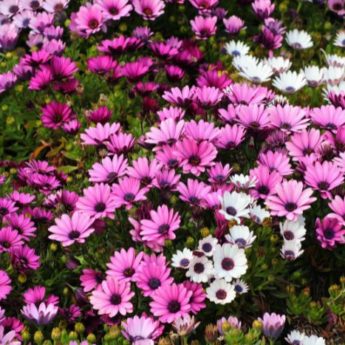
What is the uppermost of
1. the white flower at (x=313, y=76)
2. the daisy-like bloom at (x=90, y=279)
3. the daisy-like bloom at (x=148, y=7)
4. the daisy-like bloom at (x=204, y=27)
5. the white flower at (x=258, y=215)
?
the daisy-like bloom at (x=148, y=7)

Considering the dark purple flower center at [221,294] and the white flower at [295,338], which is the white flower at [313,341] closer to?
the white flower at [295,338]

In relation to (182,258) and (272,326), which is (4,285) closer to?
(182,258)

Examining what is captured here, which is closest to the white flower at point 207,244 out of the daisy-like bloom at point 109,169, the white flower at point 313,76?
the daisy-like bloom at point 109,169

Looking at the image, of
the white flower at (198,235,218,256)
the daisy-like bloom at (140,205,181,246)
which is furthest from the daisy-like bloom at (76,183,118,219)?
the white flower at (198,235,218,256)

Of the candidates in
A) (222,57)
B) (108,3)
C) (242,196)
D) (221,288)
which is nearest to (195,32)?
(222,57)

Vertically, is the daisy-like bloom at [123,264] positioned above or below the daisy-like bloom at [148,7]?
below

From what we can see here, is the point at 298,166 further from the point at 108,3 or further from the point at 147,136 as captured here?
the point at 108,3
